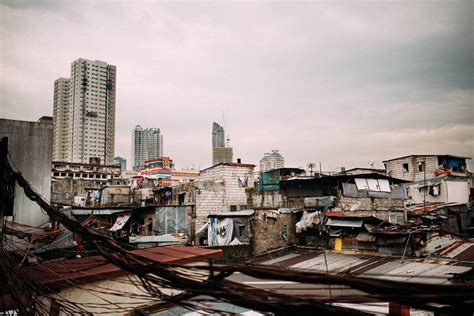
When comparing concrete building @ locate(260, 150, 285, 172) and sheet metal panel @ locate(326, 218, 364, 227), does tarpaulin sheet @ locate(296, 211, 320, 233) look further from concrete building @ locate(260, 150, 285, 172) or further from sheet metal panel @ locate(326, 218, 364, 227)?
concrete building @ locate(260, 150, 285, 172)

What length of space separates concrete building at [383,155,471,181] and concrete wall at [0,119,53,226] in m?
37.3

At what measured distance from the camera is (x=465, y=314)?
55.3 inches

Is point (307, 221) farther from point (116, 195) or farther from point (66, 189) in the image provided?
point (66, 189)

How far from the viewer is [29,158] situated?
6277 mm

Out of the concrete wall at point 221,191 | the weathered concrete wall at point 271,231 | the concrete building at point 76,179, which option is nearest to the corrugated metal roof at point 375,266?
the weathered concrete wall at point 271,231


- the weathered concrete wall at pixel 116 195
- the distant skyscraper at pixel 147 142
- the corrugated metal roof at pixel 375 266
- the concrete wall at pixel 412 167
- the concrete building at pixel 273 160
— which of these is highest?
the distant skyscraper at pixel 147 142

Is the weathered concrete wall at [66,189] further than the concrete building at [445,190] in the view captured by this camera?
Yes

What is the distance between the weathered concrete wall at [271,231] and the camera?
66.7 ft

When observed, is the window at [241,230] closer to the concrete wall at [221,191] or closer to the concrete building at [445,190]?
the concrete wall at [221,191]

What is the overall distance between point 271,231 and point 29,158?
54.2 ft

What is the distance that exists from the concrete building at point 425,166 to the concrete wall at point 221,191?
2267cm

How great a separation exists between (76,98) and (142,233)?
106 meters

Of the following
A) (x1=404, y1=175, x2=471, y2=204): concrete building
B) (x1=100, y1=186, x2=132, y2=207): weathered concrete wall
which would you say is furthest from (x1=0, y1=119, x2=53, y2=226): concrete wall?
(x1=404, y1=175, x2=471, y2=204): concrete building

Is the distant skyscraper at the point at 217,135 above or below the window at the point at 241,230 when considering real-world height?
above
